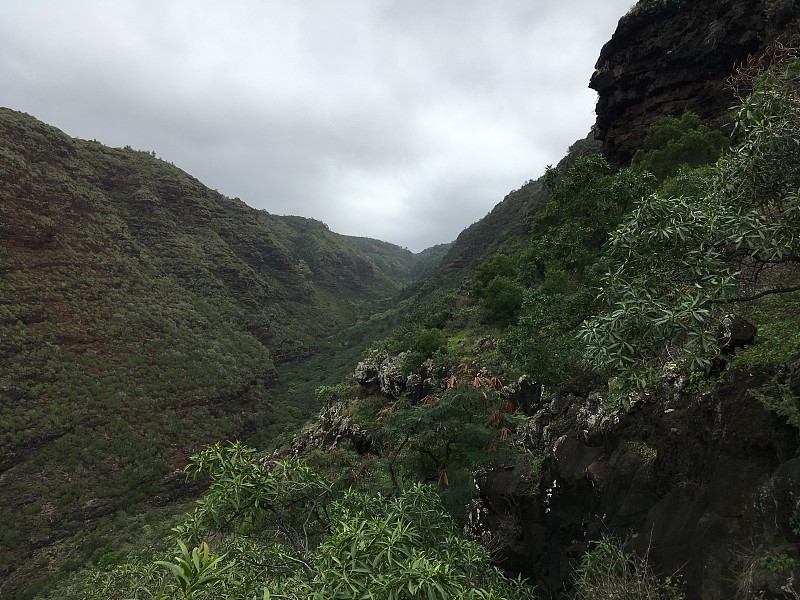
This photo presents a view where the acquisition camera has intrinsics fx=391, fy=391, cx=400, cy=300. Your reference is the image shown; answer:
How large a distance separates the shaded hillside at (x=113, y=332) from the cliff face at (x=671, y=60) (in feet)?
206

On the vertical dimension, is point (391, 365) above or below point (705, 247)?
below

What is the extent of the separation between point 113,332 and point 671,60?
76881 millimetres

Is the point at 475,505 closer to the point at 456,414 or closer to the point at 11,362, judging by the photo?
the point at 456,414

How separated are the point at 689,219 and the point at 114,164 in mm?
113383

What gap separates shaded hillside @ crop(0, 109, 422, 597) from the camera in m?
45.5

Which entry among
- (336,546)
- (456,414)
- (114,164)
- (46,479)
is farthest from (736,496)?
(114,164)

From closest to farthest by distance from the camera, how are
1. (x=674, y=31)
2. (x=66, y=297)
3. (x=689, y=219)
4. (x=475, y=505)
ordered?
(x=689, y=219)
(x=475, y=505)
(x=674, y=31)
(x=66, y=297)

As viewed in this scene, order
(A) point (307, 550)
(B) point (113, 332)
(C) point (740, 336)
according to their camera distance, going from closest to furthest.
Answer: (A) point (307, 550)
(C) point (740, 336)
(B) point (113, 332)

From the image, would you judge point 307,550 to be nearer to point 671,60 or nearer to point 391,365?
point 391,365

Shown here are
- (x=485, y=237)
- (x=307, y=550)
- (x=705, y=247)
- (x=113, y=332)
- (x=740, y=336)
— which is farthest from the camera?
(x=485, y=237)

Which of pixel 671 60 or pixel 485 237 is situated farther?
pixel 485 237

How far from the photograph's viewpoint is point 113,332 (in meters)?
60.7

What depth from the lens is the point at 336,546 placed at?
4887 millimetres

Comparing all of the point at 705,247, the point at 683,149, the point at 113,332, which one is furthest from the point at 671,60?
the point at 113,332
